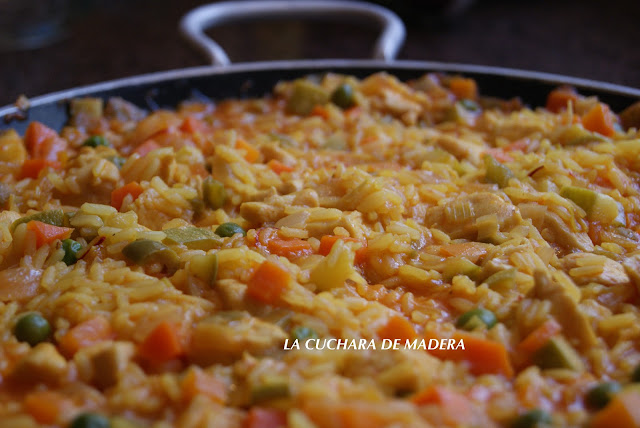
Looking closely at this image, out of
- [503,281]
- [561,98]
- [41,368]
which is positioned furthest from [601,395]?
→ [561,98]

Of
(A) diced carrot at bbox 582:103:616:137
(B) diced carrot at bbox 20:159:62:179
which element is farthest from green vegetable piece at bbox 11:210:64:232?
(A) diced carrot at bbox 582:103:616:137

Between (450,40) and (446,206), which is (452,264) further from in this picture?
(450,40)

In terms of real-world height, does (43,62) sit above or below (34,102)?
below

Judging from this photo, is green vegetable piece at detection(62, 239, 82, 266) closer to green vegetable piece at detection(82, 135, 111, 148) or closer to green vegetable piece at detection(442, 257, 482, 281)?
green vegetable piece at detection(82, 135, 111, 148)

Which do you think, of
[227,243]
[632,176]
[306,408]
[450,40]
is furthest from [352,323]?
[450,40]

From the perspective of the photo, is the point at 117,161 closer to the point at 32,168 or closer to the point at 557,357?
the point at 32,168

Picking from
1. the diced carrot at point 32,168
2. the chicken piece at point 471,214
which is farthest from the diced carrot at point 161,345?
the diced carrot at point 32,168
